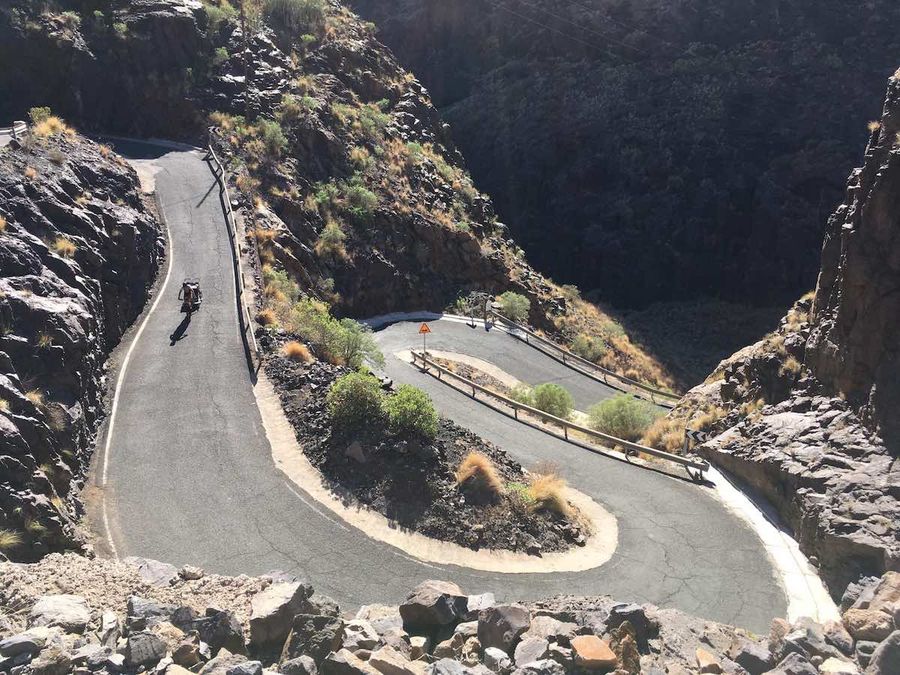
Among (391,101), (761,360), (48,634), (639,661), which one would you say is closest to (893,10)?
(391,101)

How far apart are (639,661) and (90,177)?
24618 millimetres

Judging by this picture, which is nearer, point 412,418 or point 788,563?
point 788,563

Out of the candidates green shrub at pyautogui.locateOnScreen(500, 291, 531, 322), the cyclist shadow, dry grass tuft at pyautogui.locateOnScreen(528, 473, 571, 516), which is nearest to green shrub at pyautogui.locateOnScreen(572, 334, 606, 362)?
green shrub at pyautogui.locateOnScreen(500, 291, 531, 322)

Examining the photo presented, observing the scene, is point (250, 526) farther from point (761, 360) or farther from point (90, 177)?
point (90, 177)

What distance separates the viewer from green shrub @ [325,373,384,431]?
16.4 m

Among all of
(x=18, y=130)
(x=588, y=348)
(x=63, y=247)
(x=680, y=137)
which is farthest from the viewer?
(x=680, y=137)

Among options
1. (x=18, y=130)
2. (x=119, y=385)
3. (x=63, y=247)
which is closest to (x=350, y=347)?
(x=119, y=385)

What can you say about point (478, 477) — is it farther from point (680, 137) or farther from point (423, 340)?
point (680, 137)

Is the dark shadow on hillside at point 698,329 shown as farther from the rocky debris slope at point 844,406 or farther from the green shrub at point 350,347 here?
the green shrub at point 350,347

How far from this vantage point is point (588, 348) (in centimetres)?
3944

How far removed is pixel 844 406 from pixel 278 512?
13.9 metres

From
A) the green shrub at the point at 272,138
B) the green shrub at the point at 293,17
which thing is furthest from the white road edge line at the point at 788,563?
the green shrub at the point at 293,17

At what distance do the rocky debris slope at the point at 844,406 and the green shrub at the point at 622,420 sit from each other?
3271 mm

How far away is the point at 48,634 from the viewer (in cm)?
768
